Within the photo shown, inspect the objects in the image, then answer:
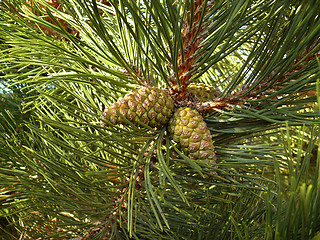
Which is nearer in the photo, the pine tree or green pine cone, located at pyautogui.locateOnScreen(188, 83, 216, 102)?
the pine tree

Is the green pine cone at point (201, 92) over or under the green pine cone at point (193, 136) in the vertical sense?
over

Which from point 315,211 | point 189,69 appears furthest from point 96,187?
point 315,211

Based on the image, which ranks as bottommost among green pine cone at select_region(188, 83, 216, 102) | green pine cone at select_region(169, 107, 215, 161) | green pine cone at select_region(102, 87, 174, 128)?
green pine cone at select_region(169, 107, 215, 161)

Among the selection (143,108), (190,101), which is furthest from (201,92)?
(143,108)

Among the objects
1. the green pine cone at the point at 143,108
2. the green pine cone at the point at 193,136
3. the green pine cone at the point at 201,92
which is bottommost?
the green pine cone at the point at 193,136

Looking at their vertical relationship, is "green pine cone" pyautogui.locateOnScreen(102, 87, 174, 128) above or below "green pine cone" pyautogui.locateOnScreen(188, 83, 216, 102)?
below
